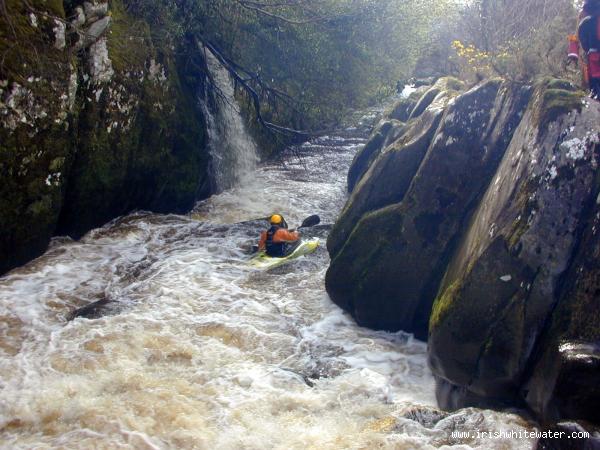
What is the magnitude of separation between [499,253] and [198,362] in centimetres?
322

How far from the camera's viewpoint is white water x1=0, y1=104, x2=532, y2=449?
4625 millimetres

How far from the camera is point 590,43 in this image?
5.52 metres

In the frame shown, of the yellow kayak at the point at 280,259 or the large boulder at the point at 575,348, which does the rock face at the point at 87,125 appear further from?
the large boulder at the point at 575,348

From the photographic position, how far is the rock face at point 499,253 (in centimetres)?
430

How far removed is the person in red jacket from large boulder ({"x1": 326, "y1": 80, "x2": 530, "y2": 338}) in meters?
0.66

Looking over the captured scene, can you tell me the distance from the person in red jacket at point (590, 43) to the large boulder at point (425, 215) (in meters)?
0.66

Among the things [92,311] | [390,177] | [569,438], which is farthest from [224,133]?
[569,438]

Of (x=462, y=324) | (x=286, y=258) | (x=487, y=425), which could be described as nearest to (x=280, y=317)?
(x=286, y=258)

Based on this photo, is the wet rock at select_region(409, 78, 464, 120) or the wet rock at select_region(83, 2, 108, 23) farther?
the wet rock at select_region(409, 78, 464, 120)

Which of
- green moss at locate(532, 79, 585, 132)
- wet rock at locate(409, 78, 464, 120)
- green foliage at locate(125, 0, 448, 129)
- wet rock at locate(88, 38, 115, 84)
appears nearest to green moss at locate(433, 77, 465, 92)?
wet rock at locate(409, 78, 464, 120)

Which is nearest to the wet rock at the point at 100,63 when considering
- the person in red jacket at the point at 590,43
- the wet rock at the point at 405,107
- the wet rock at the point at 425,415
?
the person in red jacket at the point at 590,43

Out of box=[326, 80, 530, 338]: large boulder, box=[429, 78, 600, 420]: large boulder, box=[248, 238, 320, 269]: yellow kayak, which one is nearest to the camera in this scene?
box=[429, 78, 600, 420]: large boulder

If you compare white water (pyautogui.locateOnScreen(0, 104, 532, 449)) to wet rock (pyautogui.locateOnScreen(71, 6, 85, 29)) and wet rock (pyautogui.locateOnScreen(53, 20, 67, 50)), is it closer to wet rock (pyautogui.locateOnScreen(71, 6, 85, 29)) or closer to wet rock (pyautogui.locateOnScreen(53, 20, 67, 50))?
wet rock (pyautogui.locateOnScreen(53, 20, 67, 50))

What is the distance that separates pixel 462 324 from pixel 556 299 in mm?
857
